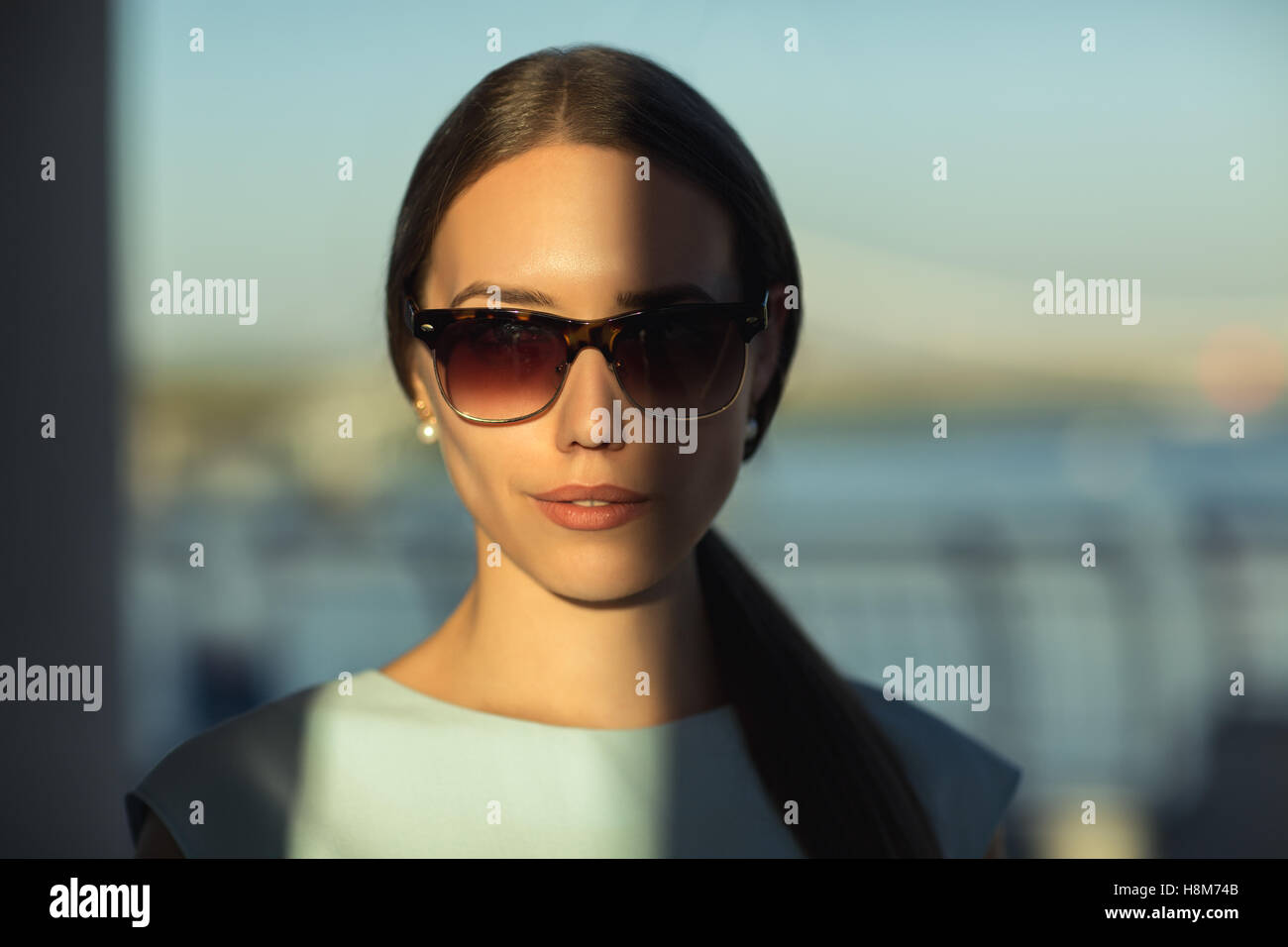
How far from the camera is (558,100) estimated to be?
1.25 m

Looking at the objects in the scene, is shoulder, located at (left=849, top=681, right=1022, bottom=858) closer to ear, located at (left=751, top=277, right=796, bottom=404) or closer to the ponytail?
the ponytail

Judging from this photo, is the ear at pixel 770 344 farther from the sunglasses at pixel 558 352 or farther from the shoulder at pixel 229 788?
the shoulder at pixel 229 788

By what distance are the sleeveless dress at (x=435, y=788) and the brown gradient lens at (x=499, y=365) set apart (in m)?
0.40

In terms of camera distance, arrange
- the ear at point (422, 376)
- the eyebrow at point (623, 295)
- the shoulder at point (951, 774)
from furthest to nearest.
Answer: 1. the shoulder at point (951, 774)
2. the ear at point (422, 376)
3. the eyebrow at point (623, 295)

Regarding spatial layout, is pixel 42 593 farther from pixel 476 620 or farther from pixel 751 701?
pixel 751 701

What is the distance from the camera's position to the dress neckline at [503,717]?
131cm

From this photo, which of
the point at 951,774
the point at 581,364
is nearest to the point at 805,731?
the point at 951,774

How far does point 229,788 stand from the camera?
1.25 meters

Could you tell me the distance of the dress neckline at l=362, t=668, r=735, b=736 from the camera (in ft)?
4.30

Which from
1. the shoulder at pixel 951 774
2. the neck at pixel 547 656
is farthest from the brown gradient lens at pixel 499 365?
the shoulder at pixel 951 774

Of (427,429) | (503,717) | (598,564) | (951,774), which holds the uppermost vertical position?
(427,429)

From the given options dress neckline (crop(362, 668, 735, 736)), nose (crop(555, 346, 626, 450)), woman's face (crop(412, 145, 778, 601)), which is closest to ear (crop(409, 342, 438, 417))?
woman's face (crop(412, 145, 778, 601))

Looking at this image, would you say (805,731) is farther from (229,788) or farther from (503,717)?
(229,788)

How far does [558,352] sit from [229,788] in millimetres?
672
